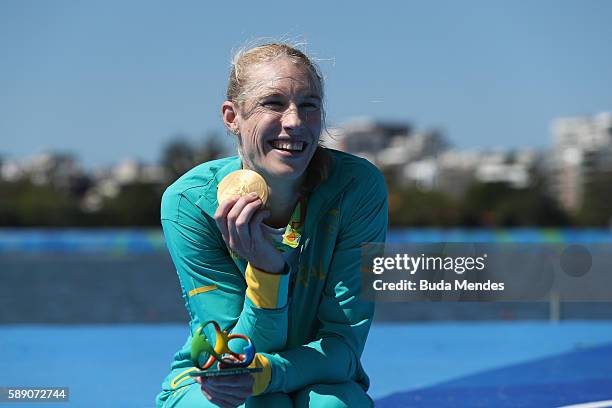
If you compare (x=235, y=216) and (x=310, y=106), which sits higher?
(x=310, y=106)

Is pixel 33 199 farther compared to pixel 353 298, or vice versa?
pixel 33 199

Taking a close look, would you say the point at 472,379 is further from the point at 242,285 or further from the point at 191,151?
the point at 191,151

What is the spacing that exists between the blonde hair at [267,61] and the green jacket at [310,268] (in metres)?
0.03

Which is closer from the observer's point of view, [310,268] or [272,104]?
[272,104]

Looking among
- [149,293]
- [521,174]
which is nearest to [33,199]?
[149,293]

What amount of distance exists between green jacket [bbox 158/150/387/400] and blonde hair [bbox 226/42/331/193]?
1.3 inches

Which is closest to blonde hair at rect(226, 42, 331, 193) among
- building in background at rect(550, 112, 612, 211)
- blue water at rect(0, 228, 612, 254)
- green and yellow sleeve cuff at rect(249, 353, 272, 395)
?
green and yellow sleeve cuff at rect(249, 353, 272, 395)

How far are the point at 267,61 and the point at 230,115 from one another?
0.54ft

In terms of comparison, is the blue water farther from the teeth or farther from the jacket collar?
the teeth

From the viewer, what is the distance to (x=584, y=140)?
93.8 metres

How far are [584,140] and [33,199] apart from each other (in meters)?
56.0

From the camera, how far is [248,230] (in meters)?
1.98

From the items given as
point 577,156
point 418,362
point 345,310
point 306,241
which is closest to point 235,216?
point 306,241

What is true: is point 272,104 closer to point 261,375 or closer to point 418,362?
point 261,375
